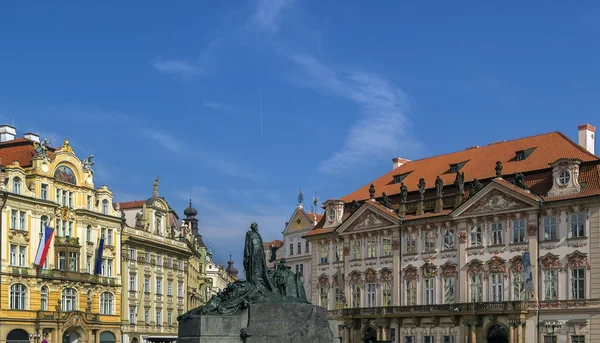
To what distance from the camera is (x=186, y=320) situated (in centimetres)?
2769

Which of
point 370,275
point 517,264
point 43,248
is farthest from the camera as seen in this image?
point 370,275

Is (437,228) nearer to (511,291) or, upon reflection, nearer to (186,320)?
(511,291)

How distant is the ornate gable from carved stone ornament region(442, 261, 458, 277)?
15.2ft

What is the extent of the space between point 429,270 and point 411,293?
221 centimetres

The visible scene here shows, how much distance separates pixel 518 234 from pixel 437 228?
239 inches

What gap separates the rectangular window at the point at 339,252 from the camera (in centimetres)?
6275

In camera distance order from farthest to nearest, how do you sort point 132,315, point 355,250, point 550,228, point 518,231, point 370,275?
point 132,315, point 355,250, point 370,275, point 518,231, point 550,228

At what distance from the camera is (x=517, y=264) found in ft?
168

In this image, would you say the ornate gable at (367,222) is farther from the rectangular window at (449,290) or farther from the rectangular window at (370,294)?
the rectangular window at (449,290)

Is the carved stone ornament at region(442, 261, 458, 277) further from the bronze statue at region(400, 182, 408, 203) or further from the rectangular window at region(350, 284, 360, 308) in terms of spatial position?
the rectangular window at region(350, 284, 360, 308)

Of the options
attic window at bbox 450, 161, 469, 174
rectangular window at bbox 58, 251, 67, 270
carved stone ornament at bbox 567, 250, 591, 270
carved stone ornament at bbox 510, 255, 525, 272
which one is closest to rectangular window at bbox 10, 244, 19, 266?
rectangular window at bbox 58, 251, 67, 270

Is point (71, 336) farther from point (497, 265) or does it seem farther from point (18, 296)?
point (497, 265)

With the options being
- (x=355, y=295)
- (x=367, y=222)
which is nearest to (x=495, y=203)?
(x=367, y=222)

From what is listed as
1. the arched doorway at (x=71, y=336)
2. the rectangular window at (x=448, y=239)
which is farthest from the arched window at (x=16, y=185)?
the rectangular window at (x=448, y=239)
